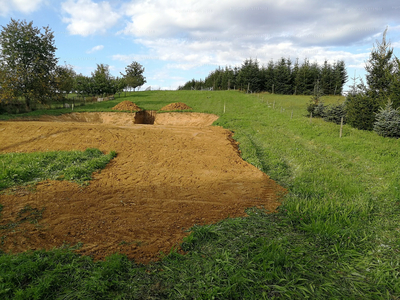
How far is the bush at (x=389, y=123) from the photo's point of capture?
40.8 ft

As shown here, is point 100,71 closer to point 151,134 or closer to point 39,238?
point 151,134

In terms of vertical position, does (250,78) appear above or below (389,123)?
above

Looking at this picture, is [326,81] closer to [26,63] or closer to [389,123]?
[389,123]

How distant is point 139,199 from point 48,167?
4.08m

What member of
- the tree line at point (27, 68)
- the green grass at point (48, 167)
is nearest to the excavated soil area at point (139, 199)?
the green grass at point (48, 167)

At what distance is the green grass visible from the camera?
7117mm

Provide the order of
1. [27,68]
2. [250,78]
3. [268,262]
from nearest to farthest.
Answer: [268,262] → [27,68] → [250,78]

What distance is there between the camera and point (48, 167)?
8.08m

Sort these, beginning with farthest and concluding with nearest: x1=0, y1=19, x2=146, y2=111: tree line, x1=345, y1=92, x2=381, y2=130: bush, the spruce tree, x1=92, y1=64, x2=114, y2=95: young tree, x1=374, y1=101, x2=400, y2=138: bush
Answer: the spruce tree
x1=92, y1=64, x2=114, y2=95: young tree
x1=0, y1=19, x2=146, y2=111: tree line
x1=345, y1=92, x2=381, y2=130: bush
x1=374, y1=101, x2=400, y2=138: bush

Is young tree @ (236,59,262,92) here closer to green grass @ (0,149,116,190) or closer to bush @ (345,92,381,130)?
bush @ (345,92,381,130)

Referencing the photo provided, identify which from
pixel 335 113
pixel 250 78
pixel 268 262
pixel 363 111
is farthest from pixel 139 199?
pixel 250 78

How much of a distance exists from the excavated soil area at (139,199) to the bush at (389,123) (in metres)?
8.79

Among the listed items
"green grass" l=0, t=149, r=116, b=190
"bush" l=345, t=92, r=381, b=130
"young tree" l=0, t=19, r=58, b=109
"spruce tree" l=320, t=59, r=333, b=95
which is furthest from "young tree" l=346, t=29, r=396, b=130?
"spruce tree" l=320, t=59, r=333, b=95

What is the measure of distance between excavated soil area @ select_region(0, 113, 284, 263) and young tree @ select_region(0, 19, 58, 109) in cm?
1640
